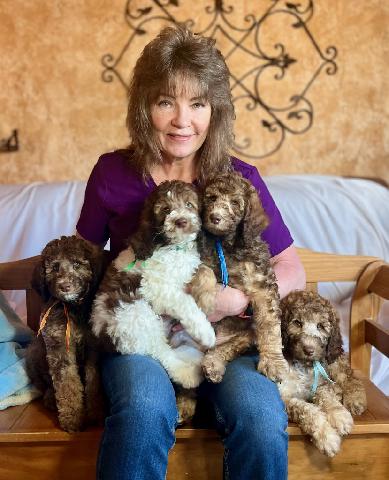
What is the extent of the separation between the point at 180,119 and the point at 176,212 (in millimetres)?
378

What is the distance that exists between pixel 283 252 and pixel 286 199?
3.72 feet

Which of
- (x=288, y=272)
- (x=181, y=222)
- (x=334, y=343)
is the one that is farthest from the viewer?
(x=288, y=272)

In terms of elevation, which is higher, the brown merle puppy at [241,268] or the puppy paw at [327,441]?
the brown merle puppy at [241,268]

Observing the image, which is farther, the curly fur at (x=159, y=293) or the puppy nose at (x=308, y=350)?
the puppy nose at (x=308, y=350)

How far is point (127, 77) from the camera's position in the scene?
3.42 m

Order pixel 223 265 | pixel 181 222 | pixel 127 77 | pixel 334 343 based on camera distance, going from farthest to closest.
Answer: pixel 127 77, pixel 334 343, pixel 223 265, pixel 181 222

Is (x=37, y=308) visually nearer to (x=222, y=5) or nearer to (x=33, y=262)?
(x=33, y=262)

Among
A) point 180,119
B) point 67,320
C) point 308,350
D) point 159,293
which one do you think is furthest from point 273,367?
point 180,119

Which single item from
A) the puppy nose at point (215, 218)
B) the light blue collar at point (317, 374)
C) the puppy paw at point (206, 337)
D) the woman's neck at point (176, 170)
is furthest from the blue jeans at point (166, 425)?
the woman's neck at point (176, 170)

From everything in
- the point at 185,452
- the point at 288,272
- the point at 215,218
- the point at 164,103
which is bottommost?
the point at 185,452

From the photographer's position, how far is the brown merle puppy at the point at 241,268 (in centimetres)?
161

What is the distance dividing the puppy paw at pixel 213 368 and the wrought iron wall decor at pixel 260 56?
202 cm

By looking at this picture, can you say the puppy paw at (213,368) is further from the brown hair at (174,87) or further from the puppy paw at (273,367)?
the brown hair at (174,87)

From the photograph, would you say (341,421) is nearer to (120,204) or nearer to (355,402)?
(355,402)
